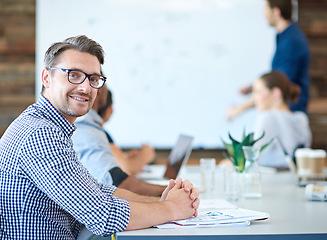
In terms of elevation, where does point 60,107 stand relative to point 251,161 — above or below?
above

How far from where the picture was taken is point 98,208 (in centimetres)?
126

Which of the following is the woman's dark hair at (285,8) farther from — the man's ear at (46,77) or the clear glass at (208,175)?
the man's ear at (46,77)

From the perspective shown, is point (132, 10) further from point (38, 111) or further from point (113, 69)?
point (38, 111)

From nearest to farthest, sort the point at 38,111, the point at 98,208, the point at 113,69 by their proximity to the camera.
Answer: the point at 98,208, the point at 38,111, the point at 113,69

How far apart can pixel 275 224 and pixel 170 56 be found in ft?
10.5

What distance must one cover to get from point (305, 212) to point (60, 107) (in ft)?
2.95

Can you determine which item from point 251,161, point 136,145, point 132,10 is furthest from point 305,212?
point 132,10

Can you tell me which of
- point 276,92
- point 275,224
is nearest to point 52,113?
point 275,224

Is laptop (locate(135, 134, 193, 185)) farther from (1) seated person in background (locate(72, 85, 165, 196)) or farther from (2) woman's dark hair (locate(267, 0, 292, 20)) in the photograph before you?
(2) woman's dark hair (locate(267, 0, 292, 20))

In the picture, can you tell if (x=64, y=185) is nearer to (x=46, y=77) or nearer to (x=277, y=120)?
(x=46, y=77)

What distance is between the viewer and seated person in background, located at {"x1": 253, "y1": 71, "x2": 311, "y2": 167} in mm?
3193

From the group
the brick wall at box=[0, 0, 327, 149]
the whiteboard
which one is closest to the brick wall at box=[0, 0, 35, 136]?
the brick wall at box=[0, 0, 327, 149]

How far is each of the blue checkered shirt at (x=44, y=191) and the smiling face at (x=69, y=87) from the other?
0.37 feet

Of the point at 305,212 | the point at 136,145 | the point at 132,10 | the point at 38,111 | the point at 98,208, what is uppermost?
the point at 132,10
